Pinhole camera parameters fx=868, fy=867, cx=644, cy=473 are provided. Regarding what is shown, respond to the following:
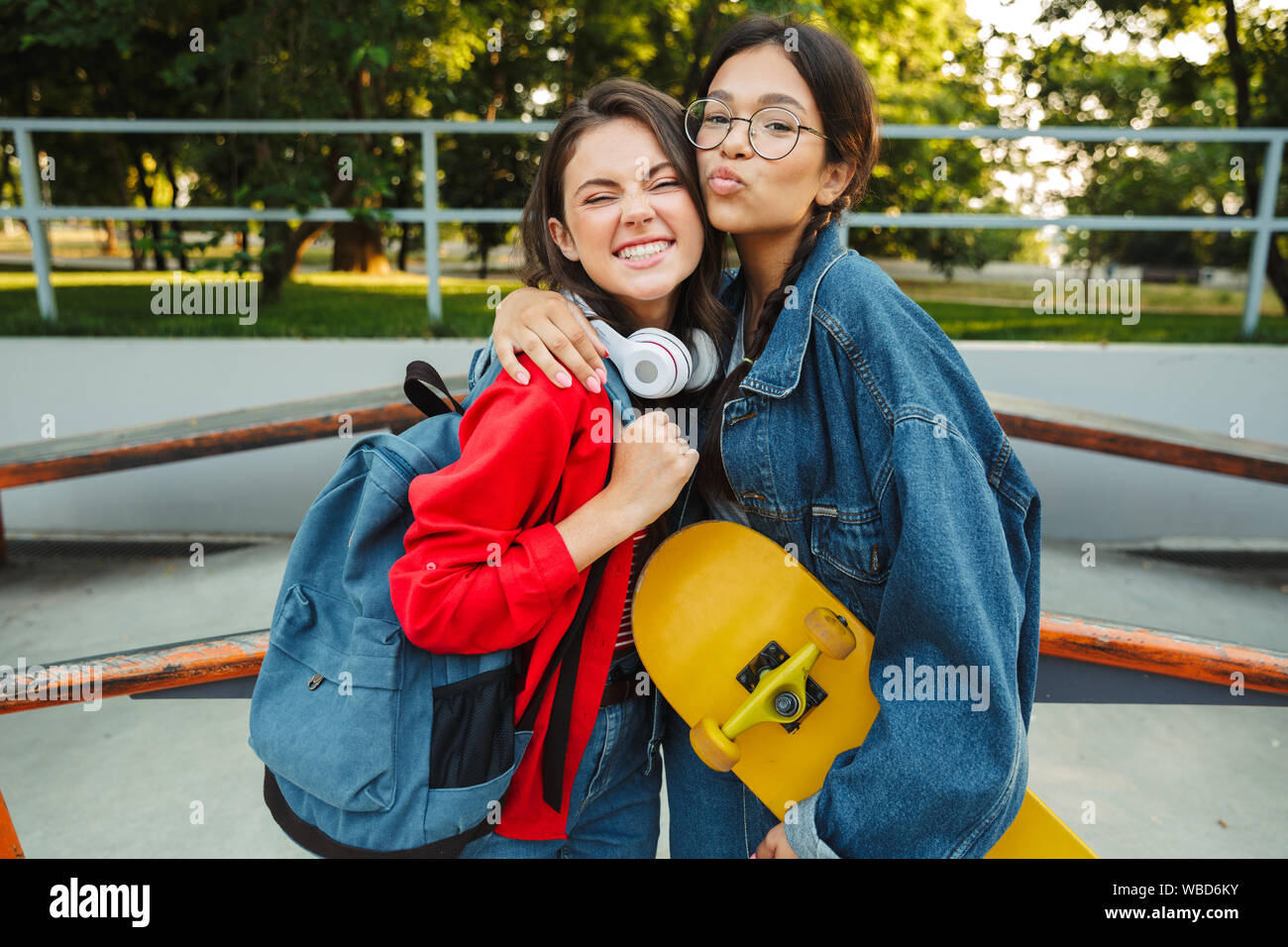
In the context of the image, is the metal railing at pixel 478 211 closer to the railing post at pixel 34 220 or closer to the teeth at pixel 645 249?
the railing post at pixel 34 220

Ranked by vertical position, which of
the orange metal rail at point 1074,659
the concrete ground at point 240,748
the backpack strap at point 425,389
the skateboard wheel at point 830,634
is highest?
the backpack strap at point 425,389

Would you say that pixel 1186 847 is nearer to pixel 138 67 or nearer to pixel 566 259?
pixel 566 259

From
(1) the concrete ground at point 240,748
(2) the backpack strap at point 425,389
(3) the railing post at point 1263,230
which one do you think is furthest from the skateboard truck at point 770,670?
(3) the railing post at point 1263,230

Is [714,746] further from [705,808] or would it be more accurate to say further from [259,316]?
[259,316]

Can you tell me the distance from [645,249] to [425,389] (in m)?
0.41

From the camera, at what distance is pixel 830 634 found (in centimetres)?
117

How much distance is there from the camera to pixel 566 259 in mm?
1488

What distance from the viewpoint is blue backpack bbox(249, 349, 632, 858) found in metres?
1.13

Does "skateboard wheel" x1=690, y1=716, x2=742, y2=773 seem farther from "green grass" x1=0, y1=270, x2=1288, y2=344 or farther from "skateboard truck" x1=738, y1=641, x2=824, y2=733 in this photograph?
"green grass" x1=0, y1=270, x2=1288, y2=344

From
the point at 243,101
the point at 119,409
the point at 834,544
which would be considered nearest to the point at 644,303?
the point at 834,544

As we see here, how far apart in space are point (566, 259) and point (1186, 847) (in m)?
2.30

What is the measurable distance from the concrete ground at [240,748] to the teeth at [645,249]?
1724 millimetres

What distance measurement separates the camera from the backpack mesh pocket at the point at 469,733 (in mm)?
1166

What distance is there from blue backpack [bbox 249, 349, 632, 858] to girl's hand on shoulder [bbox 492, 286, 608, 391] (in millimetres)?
49
